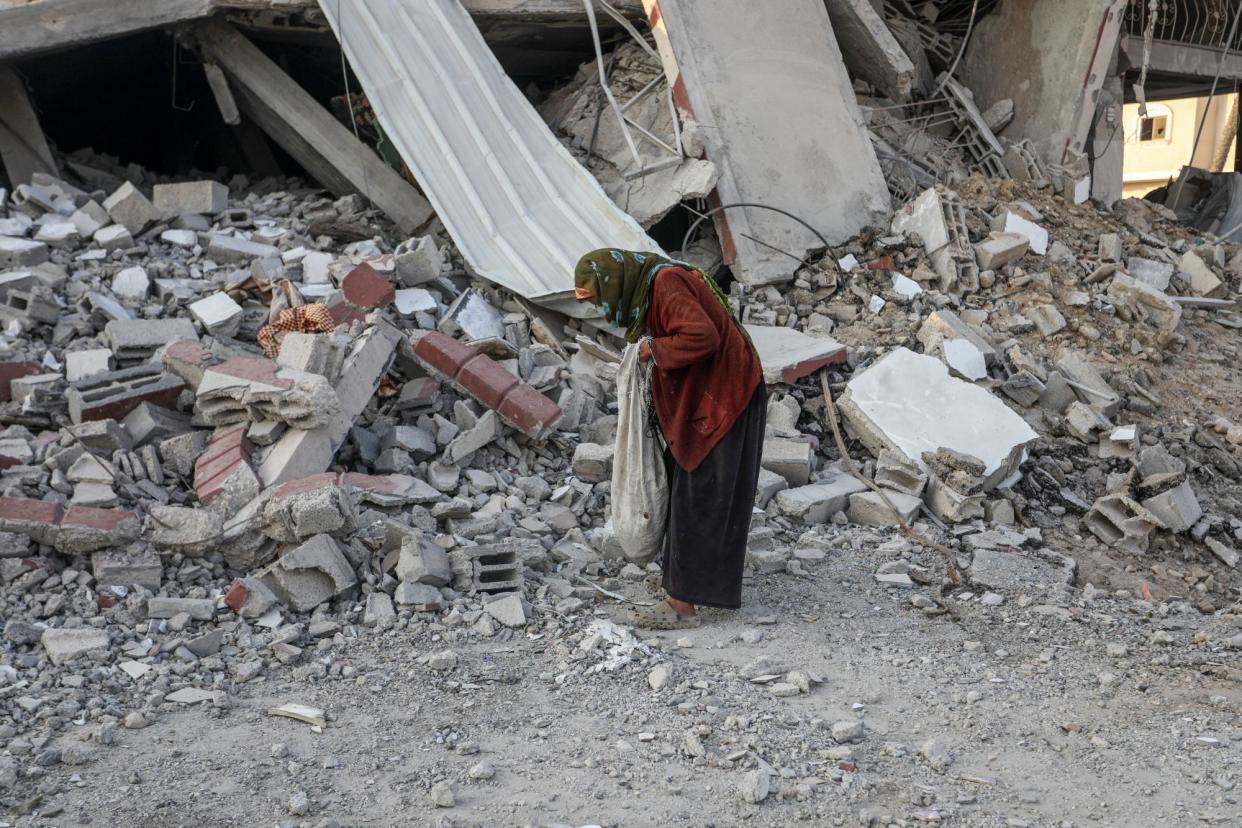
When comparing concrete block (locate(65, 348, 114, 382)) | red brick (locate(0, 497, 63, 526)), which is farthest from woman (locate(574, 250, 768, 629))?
concrete block (locate(65, 348, 114, 382))

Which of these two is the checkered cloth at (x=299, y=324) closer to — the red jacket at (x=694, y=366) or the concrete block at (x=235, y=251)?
the concrete block at (x=235, y=251)

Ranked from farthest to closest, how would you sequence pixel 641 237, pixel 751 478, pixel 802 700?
pixel 641 237 < pixel 751 478 < pixel 802 700

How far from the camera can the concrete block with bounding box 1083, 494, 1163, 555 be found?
565cm

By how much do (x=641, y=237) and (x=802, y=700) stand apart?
3737 mm

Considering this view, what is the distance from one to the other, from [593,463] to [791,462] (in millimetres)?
995

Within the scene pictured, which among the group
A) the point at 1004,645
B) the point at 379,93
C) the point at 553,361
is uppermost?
the point at 379,93

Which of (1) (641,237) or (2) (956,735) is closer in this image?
(2) (956,735)

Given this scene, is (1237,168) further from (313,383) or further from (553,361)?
(313,383)

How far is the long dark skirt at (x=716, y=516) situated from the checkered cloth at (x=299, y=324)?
2.50 meters

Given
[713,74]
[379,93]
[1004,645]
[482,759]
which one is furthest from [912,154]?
[482,759]

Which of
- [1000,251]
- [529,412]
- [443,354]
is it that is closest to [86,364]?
[443,354]

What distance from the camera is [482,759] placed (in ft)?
11.5

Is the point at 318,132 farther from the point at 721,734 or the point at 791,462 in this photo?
the point at 721,734

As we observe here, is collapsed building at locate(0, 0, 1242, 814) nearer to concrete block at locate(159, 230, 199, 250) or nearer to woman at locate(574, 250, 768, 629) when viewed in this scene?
concrete block at locate(159, 230, 199, 250)
